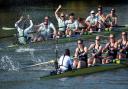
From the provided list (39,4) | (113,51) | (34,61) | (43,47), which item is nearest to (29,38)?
(43,47)

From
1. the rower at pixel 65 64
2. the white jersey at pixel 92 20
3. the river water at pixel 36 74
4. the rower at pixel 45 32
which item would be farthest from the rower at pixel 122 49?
the white jersey at pixel 92 20

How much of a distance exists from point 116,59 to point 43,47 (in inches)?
357

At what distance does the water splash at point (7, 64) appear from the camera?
33.9 meters

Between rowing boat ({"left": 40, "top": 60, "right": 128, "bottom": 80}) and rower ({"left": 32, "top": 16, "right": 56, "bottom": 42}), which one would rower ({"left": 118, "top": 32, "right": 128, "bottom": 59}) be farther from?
rower ({"left": 32, "top": 16, "right": 56, "bottom": 42})

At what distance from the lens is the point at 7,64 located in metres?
35.3

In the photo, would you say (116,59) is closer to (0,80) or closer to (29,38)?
(0,80)

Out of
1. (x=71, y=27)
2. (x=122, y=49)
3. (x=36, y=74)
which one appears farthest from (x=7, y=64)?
(x=71, y=27)

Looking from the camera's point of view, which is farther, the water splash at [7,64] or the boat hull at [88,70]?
the water splash at [7,64]

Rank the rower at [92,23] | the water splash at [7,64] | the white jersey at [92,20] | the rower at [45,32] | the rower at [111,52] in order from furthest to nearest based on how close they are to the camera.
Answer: the white jersey at [92,20], the rower at [92,23], the rower at [45,32], the water splash at [7,64], the rower at [111,52]

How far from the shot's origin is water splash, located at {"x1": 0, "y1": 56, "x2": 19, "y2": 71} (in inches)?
1334

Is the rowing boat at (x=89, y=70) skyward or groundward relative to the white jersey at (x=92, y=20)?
groundward

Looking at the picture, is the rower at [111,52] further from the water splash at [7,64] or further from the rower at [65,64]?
the water splash at [7,64]

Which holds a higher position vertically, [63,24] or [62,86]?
[63,24]

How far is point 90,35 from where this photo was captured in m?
41.7
